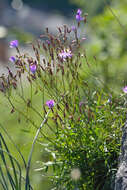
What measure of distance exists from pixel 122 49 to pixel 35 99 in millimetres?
1890

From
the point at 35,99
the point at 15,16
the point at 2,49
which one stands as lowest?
the point at 35,99

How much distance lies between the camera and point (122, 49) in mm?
3910

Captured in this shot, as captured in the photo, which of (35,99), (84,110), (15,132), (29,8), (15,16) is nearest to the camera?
(84,110)

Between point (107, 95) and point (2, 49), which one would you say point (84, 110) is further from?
point (2, 49)

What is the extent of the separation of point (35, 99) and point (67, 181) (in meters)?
3.45

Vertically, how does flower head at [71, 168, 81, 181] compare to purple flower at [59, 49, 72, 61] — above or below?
below

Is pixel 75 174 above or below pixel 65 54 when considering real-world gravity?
below

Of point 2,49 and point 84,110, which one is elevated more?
point 2,49

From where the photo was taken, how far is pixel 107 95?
7.04 feet

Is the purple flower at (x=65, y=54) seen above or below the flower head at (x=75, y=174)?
above

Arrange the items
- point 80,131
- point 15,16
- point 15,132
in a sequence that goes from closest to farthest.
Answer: point 80,131 → point 15,132 → point 15,16

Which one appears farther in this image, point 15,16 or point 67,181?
point 15,16

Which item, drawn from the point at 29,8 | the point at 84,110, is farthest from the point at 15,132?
the point at 29,8

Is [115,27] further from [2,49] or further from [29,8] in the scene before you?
[29,8]
